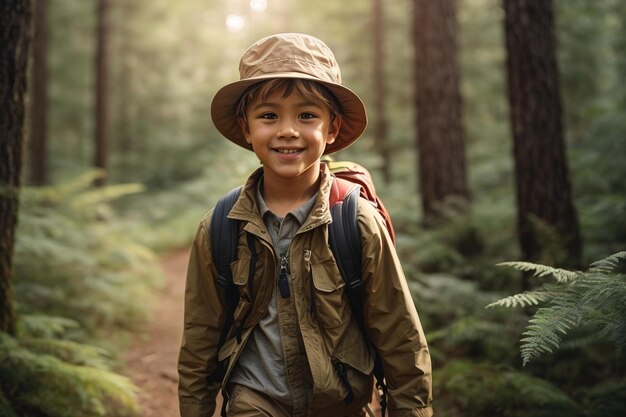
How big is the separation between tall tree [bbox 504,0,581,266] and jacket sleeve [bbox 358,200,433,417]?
3342 mm

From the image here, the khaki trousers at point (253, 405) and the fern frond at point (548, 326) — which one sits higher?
the fern frond at point (548, 326)

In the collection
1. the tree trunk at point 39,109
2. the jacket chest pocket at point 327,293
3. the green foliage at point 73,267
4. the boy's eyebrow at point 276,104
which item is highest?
the tree trunk at point 39,109

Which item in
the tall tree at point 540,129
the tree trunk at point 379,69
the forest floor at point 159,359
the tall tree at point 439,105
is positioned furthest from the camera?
the tree trunk at point 379,69

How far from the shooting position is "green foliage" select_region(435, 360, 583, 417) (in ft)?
11.8

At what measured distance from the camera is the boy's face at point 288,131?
2422 millimetres

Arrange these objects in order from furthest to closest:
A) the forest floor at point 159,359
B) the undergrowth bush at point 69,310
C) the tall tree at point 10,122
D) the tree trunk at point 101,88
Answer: the tree trunk at point 101,88 → the forest floor at point 159,359 → the tall tree at point 10,122 → the undergrowth bush at point 69,310

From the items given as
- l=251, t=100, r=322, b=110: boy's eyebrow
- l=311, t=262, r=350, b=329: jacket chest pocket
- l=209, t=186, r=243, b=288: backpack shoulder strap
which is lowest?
l=311, t=262, r=350, b=329: jacket chest pocket

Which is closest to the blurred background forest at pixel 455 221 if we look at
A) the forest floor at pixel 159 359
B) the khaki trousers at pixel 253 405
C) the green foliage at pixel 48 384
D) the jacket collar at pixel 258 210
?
the green foliage at pixel 48 384

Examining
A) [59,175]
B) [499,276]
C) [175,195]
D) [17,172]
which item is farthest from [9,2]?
[59,175]

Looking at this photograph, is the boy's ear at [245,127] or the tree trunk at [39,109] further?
the tree trunk at [39,109]

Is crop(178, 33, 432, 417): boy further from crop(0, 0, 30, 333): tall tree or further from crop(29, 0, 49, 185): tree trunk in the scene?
crop(29, 0, 49, 185): tree trunk

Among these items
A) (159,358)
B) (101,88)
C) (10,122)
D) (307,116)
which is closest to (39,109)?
(101,88)

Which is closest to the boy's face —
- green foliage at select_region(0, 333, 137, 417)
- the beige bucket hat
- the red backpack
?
the beige bucket hat

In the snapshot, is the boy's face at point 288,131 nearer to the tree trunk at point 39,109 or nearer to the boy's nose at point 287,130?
the boy's nose at point 287,130
